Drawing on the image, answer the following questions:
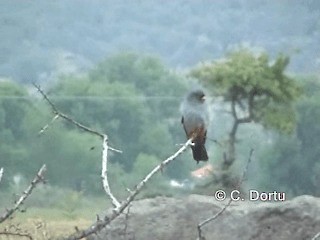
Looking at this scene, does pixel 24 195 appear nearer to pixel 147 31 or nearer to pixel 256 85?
pixel 256 85

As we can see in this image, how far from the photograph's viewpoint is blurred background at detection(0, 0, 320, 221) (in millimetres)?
3477

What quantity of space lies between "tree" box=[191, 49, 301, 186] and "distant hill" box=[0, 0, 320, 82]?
0.07 meters

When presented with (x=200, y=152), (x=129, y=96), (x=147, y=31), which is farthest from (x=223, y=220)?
(x=147, y=31)

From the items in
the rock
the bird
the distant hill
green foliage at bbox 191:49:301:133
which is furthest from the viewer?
the distant hill

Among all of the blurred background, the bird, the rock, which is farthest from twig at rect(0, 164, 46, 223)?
the blurred background

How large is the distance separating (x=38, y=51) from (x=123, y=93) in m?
0.39

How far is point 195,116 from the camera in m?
3.04

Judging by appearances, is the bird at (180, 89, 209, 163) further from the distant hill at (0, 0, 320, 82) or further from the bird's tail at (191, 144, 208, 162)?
the distant hill at (0, 0, 320, 82)

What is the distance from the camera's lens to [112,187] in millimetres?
3463

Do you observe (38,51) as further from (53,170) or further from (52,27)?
(53,170)

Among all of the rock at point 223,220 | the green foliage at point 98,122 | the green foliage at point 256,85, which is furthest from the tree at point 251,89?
the rock at point 223,220

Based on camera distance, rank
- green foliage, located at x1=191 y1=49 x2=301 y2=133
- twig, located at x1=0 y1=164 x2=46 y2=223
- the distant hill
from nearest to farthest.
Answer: twig, located at x1=0 y1=164 x2=46 y2=223, green foliage, located at x1=191 y1=49 x2=301 y2=133, the distant hill

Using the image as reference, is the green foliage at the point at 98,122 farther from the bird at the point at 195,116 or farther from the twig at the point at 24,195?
the twig at the point at 24,195

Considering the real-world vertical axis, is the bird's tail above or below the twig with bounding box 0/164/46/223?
above
